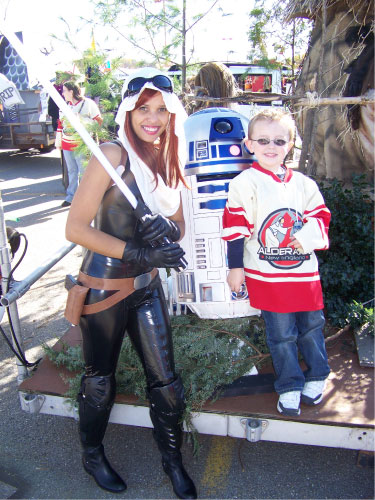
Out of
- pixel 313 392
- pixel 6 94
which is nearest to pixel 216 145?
pixel 313 392

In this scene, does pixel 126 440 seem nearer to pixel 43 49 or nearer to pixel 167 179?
pixel 167 179

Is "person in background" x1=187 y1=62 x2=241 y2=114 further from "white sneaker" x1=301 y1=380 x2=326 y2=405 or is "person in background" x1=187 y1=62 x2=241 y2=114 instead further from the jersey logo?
"white sneaker" x1=301 y1=380 x2=326 y2=405

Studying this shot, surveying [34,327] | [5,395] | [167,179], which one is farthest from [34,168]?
[167,179]

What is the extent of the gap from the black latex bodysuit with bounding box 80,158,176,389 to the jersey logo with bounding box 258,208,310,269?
610 millimetres

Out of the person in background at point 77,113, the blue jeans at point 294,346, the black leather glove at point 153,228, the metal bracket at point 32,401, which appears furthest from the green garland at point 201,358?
the person in background at point 77,113

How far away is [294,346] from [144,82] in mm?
1540

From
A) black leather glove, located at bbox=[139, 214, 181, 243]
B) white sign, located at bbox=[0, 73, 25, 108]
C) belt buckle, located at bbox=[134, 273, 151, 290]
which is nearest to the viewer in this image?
black leather glove, located at bbox=[139, 214, 181, 243]

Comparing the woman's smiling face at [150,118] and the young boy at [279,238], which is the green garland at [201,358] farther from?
the woman's smiling face at [150,118]

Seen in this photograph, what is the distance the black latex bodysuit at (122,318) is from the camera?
219 cm

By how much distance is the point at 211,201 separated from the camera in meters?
2.75

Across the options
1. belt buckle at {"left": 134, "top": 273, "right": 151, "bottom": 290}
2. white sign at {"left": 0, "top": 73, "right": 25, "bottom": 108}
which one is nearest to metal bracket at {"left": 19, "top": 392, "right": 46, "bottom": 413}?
belt buckle at {"left": 134, "top": 273, "right": 151, "bottom": 290}

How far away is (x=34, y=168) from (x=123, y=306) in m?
11.3

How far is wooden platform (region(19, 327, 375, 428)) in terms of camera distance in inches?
89.8

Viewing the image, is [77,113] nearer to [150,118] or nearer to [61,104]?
[150,118]
